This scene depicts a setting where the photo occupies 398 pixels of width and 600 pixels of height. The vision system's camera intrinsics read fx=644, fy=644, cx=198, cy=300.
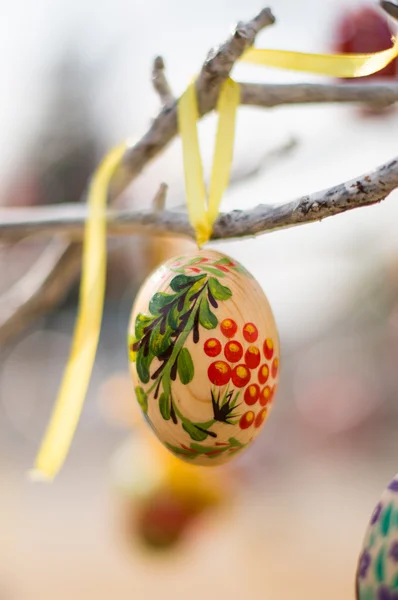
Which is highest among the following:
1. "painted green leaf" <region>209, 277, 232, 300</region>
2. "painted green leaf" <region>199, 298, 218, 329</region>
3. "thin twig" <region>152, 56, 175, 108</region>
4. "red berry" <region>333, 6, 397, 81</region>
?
"red berry" <region>333, 6, 397, 81</region>

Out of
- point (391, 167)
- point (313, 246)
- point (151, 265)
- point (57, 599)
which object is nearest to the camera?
point (391, 167)

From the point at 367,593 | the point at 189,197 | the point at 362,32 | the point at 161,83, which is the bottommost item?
the point at 367,593

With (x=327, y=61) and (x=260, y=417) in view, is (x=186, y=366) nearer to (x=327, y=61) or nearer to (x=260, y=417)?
(x=260, y=417)

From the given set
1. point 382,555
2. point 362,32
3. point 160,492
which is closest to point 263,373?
point 382,555

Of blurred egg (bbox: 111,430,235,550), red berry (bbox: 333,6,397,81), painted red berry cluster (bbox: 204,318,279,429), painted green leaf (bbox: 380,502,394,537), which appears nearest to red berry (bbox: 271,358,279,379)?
painted red berry cluster (bbox: 204,318,279,429)

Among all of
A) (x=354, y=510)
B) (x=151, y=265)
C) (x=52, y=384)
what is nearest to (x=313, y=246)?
(x=151, y=265)

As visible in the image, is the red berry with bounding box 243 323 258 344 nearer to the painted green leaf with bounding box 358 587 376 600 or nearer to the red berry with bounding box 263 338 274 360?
the red berry with bounding box 263 338 274 360

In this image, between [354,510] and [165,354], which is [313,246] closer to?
[165,354]
